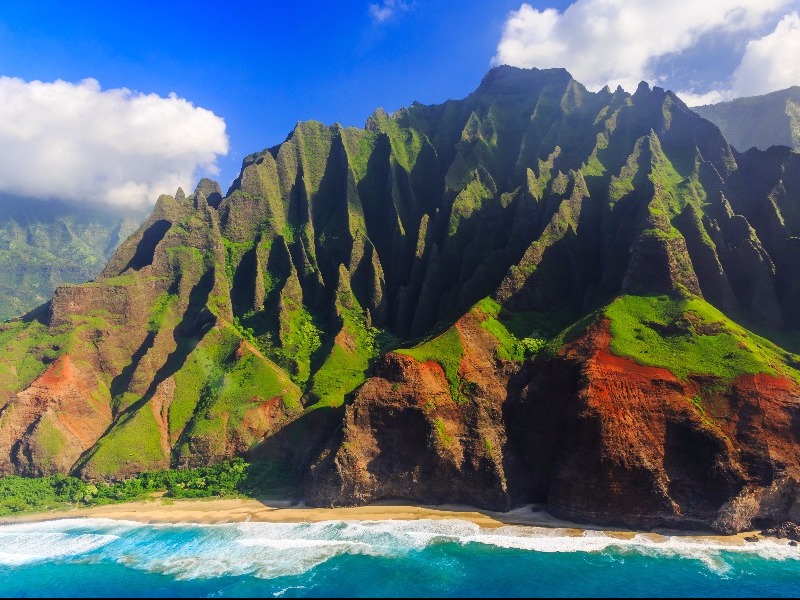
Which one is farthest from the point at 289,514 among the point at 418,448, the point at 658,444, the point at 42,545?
the point at 658,444

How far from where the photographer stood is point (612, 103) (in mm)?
156375

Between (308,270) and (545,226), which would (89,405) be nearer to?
(308,270)

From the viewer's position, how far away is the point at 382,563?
195 feet

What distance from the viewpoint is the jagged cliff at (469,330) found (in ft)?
225

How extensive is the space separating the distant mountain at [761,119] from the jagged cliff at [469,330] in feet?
161

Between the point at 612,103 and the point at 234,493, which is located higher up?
the point at 612,103

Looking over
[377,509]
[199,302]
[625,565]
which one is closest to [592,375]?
[625,565]

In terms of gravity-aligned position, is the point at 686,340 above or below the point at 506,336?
below

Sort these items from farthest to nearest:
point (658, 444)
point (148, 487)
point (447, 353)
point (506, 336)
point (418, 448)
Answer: point (506, 336), point (148, 487), point (447, 353), point (418, 448), point (658, 444)

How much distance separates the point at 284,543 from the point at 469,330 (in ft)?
153

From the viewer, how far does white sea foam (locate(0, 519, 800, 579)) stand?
5969 cm

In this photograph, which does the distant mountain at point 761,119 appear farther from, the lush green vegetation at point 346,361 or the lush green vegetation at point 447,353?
the lush green vegetation at point 346,361

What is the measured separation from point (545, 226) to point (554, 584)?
75049 millimetres

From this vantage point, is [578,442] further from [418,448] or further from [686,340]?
[686,340]
